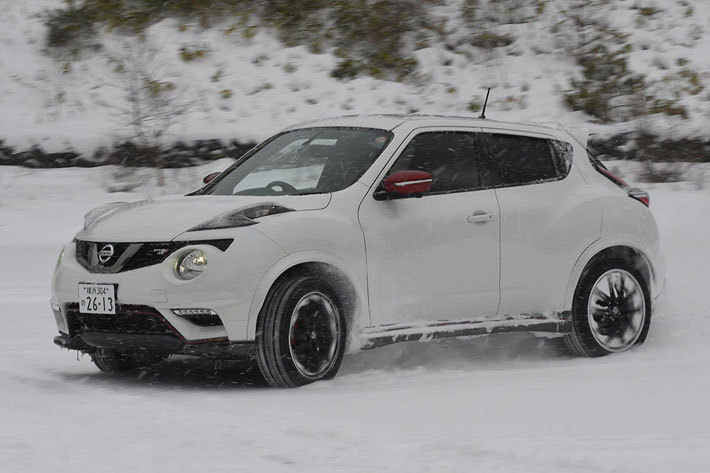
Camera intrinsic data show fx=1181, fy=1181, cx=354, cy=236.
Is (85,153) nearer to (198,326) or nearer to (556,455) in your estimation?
(198,326)

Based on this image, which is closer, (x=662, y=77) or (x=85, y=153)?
(x=85, y=153)

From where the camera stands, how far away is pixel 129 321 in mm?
6508

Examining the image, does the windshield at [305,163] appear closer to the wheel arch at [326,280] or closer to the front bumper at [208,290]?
the wheel arch at [326,280]

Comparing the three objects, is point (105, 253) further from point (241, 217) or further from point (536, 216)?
point (536, 216)

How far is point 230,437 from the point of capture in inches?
205

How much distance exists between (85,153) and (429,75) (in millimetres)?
6001

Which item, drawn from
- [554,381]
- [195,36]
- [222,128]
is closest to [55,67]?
[195,36]

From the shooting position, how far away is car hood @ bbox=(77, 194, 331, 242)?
6.50 meters

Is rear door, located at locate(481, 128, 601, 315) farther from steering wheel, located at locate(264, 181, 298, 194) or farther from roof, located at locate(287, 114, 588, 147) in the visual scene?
steering wheel, located at locate(264, 181, 298, 194)

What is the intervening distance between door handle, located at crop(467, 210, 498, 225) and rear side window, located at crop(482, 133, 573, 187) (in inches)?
10.6

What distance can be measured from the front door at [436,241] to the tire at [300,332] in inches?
12.9

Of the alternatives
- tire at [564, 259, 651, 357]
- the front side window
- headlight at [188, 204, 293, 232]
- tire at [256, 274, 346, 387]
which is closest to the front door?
the front side window

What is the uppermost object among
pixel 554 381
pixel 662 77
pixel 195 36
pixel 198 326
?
pixel 195 36

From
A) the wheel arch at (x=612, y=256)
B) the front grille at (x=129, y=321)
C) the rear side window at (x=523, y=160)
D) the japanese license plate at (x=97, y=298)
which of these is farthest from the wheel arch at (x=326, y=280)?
the wheel arch at (x=612, y=256)
